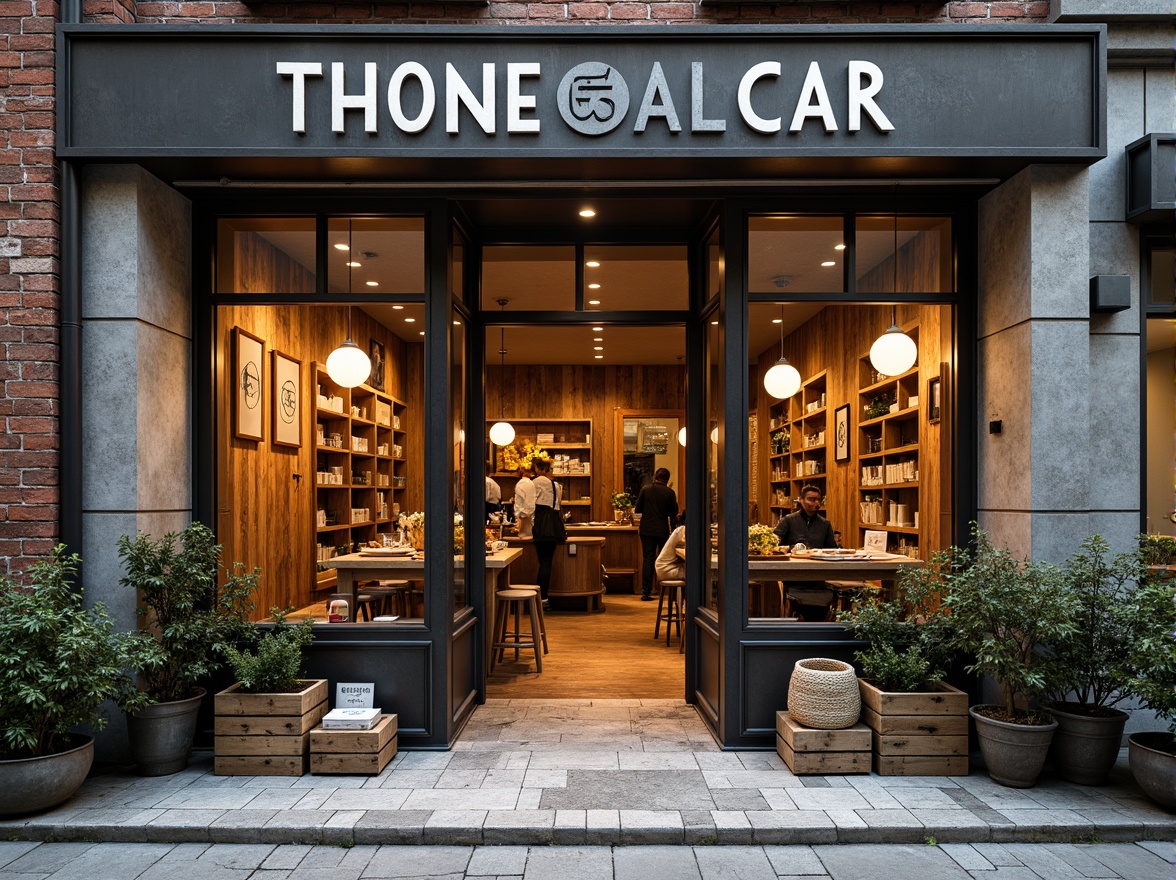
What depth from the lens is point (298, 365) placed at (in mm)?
7012

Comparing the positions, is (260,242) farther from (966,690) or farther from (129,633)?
(966,690)

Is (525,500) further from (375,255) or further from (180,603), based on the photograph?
(180,603)

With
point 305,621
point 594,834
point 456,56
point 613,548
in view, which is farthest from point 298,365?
point 613,548

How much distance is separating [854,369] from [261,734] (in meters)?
7.06

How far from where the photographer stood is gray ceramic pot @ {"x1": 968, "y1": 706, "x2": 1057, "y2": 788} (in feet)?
14.7

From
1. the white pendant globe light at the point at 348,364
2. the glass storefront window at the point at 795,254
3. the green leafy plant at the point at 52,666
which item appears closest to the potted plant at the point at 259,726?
the green leafy plant at the point at 52,666

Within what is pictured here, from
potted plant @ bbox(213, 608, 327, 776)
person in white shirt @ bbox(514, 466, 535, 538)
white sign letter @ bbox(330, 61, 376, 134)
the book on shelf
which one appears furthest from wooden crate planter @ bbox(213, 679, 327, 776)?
person in white shirt @ bbox(514, 466, 535, 538)

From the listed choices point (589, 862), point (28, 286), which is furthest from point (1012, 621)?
point (28, 286)

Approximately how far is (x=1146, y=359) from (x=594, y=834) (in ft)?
14.4

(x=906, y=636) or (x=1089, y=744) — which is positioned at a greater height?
(x=906, y=636)

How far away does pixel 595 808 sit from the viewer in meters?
4.24

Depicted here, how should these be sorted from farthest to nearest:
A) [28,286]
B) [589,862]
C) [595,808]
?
1. [28,286]
2. [595,808]
3. [589,862]

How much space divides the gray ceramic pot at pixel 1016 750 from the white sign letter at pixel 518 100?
4132 millimetres

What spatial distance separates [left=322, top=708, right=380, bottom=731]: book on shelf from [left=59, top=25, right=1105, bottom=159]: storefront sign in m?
3.18
